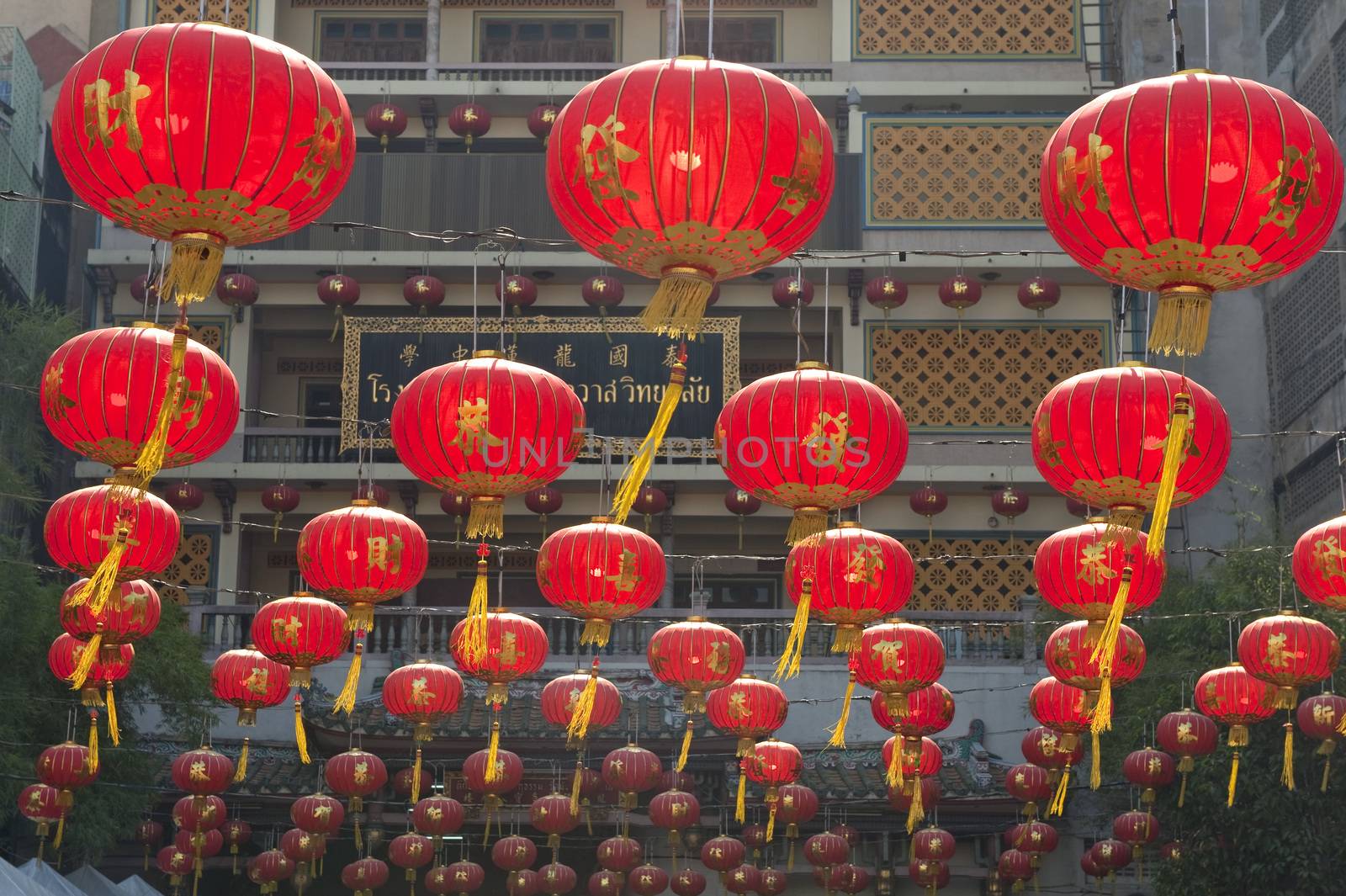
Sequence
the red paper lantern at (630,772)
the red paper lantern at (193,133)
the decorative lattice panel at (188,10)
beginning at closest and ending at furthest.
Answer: the red paper lantern at (193,133), the red paper lantern at (630,772), the decorative lattice panel at (188,10)

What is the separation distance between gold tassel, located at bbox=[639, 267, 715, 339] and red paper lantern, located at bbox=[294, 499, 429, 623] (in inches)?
178

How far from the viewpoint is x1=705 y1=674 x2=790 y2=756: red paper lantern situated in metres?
12.8

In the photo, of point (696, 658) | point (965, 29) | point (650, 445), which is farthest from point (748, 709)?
point (965, 29)

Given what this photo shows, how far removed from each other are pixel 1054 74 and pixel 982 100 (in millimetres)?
804

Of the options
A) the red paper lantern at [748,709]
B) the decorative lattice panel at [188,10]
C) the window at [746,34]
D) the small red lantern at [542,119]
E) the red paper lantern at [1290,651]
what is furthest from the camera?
the window at [746,34]

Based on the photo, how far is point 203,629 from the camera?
18.0m

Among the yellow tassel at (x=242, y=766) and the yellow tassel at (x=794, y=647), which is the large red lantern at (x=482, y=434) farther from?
the yellow tassel at (x=242, y=766)

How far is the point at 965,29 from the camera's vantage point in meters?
20.2

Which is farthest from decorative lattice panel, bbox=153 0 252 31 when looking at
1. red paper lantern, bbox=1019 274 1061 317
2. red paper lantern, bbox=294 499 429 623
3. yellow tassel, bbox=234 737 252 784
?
red paper lantern, bbox=294 499 429 623

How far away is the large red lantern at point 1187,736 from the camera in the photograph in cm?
1295

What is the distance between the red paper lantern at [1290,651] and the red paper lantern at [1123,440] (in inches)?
131

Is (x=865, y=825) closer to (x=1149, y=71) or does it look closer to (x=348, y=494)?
(x=348, y=494)

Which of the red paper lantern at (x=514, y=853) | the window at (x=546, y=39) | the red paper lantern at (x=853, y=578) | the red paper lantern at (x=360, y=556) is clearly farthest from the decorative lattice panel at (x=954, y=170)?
the red paper lantern at (x=360, y=556)

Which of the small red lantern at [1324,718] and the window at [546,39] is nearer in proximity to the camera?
the small red lantern at [1324,718]
